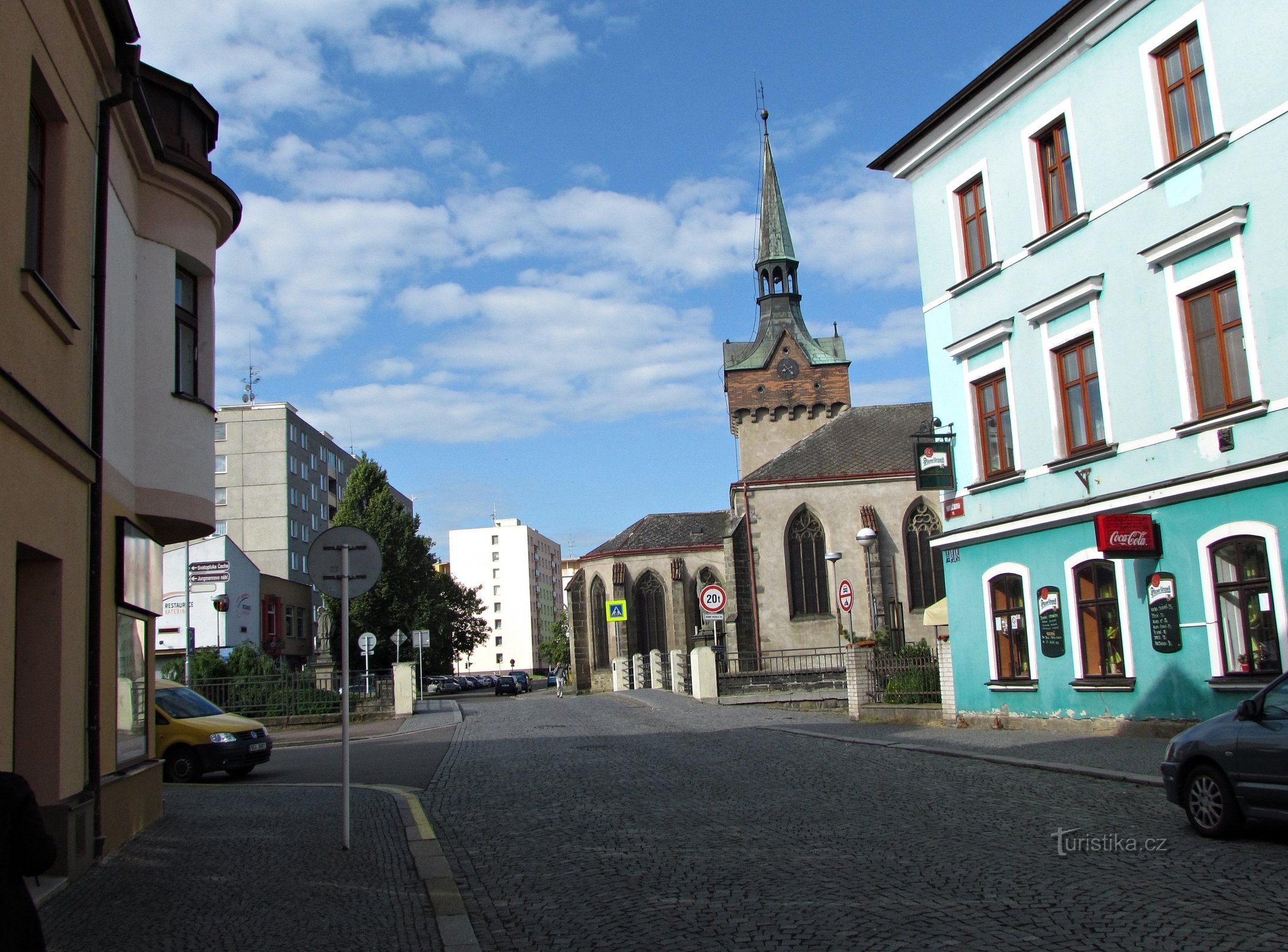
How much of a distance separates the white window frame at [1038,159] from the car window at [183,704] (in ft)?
51.2

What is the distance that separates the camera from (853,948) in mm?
6016

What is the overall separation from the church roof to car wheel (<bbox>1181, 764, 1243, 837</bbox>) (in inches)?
1374

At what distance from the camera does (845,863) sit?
327 inches

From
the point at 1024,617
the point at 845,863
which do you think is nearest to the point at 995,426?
the point at 1024,617

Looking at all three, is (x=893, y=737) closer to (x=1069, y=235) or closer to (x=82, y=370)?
(x=1069, y=235)

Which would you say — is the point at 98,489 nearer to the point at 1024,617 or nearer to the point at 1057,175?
the point at 1024,617

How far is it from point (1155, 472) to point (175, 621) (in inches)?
1775

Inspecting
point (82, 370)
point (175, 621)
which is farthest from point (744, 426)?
point (82, 370)

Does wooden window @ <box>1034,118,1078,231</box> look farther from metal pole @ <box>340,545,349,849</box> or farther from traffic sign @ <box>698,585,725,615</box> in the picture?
traffic sign @ <box>698,585,725,615</box>

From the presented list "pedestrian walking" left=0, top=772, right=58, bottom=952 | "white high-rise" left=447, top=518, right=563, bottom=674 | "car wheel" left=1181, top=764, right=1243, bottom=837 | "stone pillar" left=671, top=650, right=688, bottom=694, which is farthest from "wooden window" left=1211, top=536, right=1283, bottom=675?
"white high-rise" left=447, top=518, right=563, bottom=674

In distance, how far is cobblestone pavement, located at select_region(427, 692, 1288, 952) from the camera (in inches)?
250

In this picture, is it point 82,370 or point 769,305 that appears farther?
point 769,305

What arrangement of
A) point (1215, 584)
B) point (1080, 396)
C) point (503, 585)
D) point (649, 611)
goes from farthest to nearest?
point (503, 585) → point (649, 611) → point (1080, 396) → point (1215, 584)

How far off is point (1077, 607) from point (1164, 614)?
2.06m
